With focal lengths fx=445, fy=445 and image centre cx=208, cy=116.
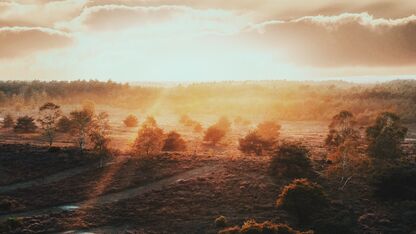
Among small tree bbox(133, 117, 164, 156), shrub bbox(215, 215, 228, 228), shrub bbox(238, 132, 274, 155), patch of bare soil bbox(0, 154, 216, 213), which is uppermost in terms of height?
small tree bbox(133, 117, 164, 156)

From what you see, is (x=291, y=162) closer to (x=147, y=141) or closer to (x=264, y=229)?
(x=147, y=141)

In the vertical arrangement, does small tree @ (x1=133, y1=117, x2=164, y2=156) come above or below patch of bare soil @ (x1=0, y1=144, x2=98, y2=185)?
above

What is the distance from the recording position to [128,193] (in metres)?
69.5

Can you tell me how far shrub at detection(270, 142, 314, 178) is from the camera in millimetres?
76125

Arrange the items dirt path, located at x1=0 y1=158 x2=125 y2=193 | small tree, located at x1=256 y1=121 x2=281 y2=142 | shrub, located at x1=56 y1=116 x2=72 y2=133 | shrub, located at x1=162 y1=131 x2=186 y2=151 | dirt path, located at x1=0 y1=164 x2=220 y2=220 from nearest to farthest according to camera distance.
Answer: dirt path, located at x1=0 y1=164 x2=220 y2=220 < dirt path, located at x1=0 y1=158 x2=125 y2=193 < shrub, located at x1=162 y1=131 x2=186 y2=151 < small tree, located at x1=256 y1=121 x2=281 y2=142 < shrub, located at x1=56 y1=116 x2=72 y2=133

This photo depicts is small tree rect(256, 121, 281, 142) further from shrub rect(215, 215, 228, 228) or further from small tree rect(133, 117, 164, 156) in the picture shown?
shrub rect(215, 215, 228, 228)

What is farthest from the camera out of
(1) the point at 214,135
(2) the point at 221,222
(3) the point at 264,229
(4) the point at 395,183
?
(1) the point at 214,135

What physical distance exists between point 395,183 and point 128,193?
41576 mm

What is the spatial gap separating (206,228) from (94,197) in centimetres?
2059

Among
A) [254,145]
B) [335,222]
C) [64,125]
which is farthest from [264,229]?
[64,125]

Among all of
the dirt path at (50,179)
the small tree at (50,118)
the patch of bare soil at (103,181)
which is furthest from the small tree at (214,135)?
the small tree at (50,118)

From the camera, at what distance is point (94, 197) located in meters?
67.3

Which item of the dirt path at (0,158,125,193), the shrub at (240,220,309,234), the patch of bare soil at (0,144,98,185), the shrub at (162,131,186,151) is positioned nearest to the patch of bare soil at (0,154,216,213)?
the dirt path at (0,158,125,193)

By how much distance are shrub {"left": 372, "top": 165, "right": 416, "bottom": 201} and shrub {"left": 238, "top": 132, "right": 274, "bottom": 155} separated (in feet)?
102
